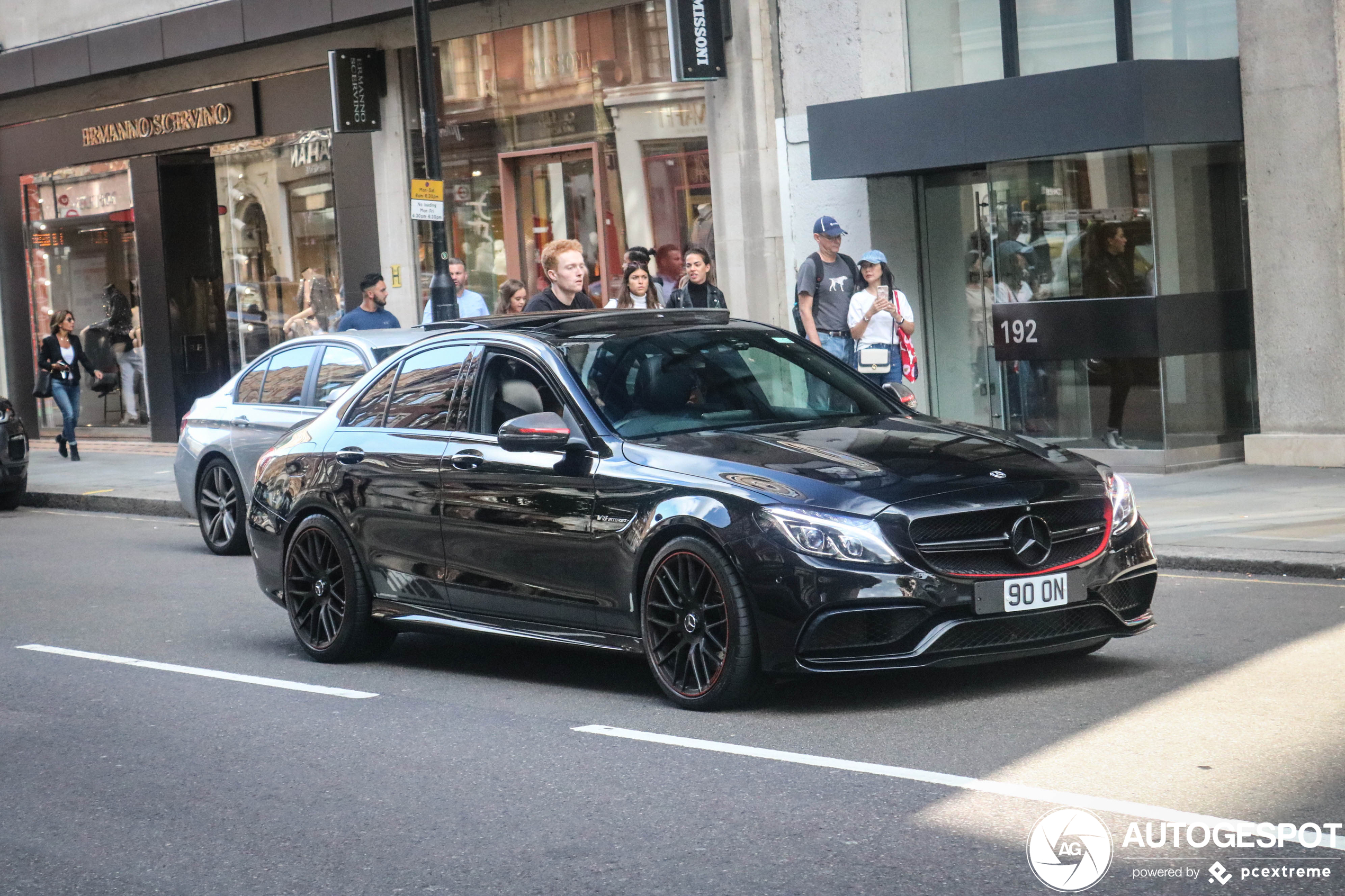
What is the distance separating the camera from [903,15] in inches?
683

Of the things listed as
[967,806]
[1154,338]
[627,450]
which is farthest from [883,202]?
[967,806]

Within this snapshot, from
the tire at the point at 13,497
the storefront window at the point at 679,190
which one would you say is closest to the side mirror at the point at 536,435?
the storefront window at the point at 679,190

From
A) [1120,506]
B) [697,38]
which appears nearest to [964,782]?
[1120,506]

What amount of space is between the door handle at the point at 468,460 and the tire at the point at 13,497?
12.7 meters

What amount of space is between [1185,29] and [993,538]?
981cm

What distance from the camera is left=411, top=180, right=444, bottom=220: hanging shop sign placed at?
16812mm

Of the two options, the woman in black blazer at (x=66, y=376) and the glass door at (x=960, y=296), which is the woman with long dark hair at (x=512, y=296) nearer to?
the glass door at (x=960, y=296)

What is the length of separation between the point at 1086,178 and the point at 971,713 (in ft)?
31.5

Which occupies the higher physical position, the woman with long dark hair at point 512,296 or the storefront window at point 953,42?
the storefront window at point 953,42

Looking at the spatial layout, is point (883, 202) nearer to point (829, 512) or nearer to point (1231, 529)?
point (1231, 529)

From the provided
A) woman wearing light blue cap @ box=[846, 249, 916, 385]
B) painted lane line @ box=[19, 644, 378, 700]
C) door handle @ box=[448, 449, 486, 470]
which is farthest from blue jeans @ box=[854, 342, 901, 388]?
painted lane line @ box=[19, 644, 378, 700]

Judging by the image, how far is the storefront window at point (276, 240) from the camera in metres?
23.8

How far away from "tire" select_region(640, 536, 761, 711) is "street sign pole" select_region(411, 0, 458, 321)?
1011 cm

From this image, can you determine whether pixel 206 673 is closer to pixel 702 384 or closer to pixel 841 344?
pixel 702 384
